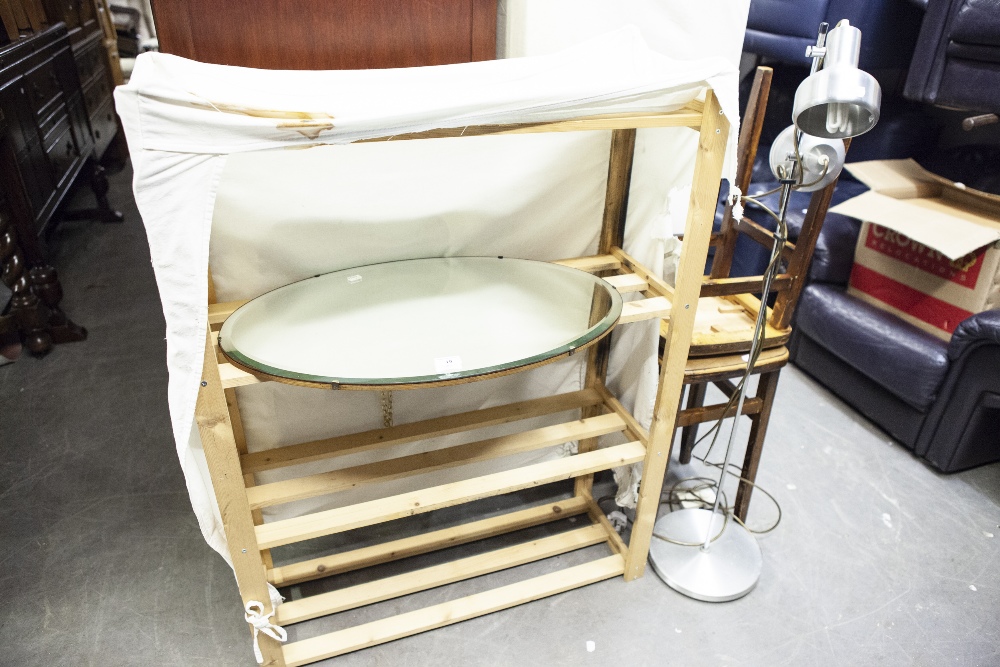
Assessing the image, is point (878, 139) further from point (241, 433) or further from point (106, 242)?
point (106, 242)

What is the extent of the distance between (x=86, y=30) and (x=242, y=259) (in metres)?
2.98

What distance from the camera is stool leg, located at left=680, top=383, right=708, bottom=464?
5.90ft

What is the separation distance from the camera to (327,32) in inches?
51.0

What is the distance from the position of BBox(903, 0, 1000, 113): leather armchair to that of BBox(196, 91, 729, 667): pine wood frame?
130 cm

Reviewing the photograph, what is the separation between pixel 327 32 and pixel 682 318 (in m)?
0.87

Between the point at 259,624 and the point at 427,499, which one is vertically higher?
the point at 427,499

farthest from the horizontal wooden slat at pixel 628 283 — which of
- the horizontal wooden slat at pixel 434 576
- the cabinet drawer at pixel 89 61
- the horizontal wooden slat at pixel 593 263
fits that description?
the cabinet drawer at pixel 89 61

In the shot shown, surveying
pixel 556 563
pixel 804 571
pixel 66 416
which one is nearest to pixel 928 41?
pixel 804 571

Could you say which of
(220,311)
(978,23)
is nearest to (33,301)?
(220,311)

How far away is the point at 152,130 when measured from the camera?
33.0 inches

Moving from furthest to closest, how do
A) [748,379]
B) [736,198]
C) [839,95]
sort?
[748,379] → [736,198] → [839,95]

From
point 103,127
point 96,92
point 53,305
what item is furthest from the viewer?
point 103,127

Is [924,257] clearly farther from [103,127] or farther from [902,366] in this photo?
[103,127]

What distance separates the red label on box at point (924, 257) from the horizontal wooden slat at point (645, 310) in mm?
1053
